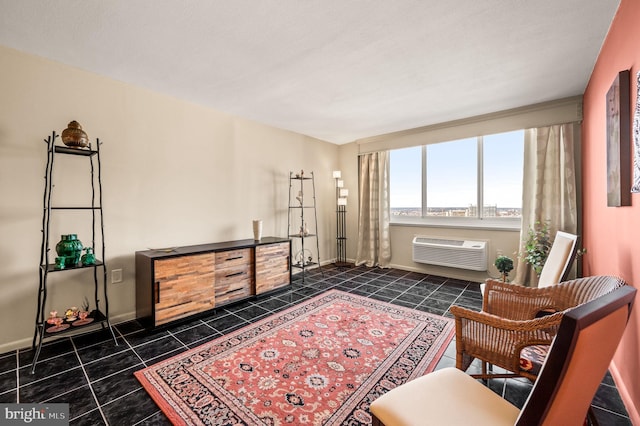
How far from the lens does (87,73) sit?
2.63 m

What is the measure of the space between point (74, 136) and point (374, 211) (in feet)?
14.2

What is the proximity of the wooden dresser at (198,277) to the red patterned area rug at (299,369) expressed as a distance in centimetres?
64

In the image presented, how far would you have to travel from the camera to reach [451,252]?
4297 mm

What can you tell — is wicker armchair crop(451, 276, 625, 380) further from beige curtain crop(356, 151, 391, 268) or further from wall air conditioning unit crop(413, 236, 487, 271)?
beige curtain crop(356, 151, 391, 268)

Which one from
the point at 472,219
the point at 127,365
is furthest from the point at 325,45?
the point at 472,219

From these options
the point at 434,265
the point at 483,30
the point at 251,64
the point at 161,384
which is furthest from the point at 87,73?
the point at 434,265

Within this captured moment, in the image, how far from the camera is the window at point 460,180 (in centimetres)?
398

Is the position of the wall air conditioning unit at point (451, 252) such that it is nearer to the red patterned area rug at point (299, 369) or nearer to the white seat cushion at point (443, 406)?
the red patterned area rug at point (299, 369)

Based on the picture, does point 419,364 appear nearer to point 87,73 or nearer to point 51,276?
point 51,276

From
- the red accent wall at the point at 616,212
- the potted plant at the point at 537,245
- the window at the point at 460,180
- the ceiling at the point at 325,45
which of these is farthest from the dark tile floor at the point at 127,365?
the ceiling at the point at 325,45

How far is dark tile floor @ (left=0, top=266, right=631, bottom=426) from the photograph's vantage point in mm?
1614

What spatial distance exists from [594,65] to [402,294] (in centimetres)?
312

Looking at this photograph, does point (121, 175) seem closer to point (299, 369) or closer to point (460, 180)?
point (299, 369)

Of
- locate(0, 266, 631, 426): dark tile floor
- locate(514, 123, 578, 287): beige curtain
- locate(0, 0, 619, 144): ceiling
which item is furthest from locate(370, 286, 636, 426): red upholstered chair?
locate(514, 123, 578, 287): beige curtain
